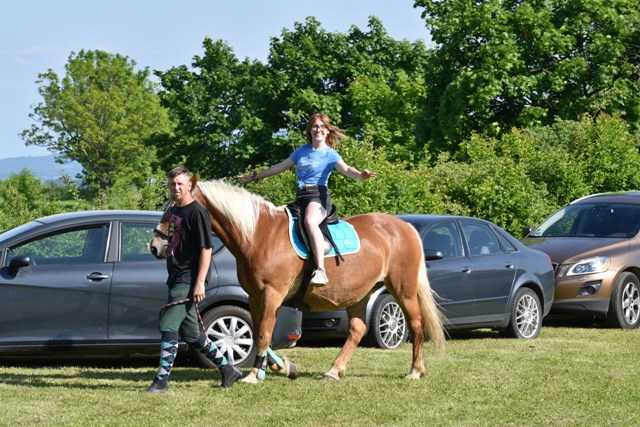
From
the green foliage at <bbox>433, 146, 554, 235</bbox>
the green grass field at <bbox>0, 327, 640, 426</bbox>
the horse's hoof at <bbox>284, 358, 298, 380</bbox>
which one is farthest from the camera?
the green foliage at <bbox>433, 146, 554, 235</bbox>

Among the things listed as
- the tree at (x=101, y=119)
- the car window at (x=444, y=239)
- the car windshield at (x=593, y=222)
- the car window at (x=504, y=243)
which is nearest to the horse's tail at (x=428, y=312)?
the car window at (x=444, y=239)

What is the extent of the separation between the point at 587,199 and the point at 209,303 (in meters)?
8.72

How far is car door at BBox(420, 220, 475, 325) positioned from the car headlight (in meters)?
2.71

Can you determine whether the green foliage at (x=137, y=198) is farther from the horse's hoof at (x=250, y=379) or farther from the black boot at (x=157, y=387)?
the black boot at (x=157, y=387)

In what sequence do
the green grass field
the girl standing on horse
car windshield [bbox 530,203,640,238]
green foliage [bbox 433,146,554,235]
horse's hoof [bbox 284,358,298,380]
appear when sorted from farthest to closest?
green foliage [bbox 433,146,554,235]
car windshield [bbox 530,203,640,238]
horse's hoof [bbox 284,358,298,380]
the girl standing on horse
the green grass field

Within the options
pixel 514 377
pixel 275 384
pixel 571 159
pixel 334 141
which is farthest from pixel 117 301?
pixel 571 159

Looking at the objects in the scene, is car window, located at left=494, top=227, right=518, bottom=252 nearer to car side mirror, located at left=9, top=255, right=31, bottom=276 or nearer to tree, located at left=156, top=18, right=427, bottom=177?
car side mirror, located at left=9, top=255, right=31, bottom=276

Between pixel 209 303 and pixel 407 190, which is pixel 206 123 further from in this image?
pixel 209 303

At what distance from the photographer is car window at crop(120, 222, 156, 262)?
11852mm

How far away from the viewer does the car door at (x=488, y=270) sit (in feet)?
48.8

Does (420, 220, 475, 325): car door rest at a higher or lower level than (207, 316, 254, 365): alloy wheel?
higher

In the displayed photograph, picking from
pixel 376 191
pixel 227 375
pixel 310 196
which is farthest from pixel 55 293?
pixel 376 191

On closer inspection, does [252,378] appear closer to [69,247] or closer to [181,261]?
[181,261]

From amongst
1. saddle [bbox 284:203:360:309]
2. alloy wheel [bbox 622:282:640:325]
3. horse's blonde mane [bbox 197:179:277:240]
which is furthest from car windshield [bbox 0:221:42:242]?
alloy wheel [bbox 622:282:640:325]
